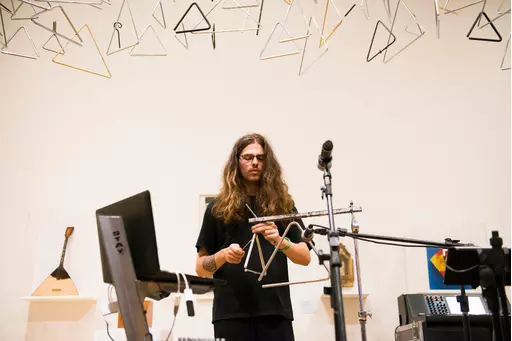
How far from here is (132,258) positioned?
1.40 meters

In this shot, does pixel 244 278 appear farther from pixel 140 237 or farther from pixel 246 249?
pixel 140 237

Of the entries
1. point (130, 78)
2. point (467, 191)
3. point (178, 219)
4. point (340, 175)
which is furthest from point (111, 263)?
point (467, 191)

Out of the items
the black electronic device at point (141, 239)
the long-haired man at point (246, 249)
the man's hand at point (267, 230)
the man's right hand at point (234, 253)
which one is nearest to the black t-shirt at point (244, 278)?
the long-haired man at point (246, 249)

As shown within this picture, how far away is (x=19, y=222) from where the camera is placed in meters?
3.44

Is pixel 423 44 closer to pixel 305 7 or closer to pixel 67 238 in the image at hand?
pixel 305 7

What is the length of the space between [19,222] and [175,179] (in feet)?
3.67

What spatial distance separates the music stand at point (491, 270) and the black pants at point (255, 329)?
→ 2.26 ft

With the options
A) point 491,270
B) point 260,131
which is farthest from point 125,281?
point 260,131

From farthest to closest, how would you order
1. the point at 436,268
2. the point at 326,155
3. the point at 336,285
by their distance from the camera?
the point at 436,268 < the point at 326,155 < the point at 336,285

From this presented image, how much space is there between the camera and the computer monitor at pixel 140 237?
1398 mm

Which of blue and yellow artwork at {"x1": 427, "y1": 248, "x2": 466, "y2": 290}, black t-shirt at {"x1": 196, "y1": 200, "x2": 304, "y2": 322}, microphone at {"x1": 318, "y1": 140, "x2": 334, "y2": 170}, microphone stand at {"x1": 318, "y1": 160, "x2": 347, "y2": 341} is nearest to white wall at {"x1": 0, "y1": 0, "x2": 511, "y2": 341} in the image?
blue and yellow artwork at {"x1": 427, "y1": 248, "x2": 466, "y2": 290}

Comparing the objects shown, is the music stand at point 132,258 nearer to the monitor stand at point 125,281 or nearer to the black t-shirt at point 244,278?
the monitor stand at point 125,281

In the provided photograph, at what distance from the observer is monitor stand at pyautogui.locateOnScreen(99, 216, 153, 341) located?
1.36 metres

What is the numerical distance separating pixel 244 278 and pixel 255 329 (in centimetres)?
21
